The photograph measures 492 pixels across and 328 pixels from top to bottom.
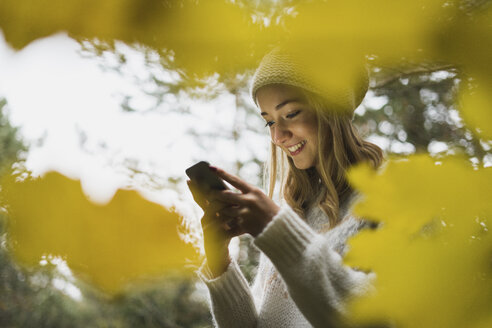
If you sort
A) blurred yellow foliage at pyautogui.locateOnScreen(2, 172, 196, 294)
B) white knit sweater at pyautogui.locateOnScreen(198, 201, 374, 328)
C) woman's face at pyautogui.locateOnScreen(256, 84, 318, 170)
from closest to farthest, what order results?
blurred yellow foliage at pyautogui.locateOnScreen(2, 172, 196, 294), white knit sweater at pyautogui.locateOnScreen(198, 201, 374, 328), woman's face at pyautogui.locateOnScreen(256, 84, 318, 170)

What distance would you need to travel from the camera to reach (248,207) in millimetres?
599

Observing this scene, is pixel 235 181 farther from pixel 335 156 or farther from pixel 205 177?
pixel 335 156

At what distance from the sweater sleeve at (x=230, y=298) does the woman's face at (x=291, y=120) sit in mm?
291

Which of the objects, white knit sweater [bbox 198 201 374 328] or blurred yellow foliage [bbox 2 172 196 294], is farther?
white knit sweater [bbox 198 201 374 328]

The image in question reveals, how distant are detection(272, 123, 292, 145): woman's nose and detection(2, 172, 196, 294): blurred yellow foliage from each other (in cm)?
46

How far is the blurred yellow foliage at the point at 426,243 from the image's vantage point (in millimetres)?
144

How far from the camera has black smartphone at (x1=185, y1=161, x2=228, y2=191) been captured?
2.10ft

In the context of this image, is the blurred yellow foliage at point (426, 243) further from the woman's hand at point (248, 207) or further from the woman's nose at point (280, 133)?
the woman's nose at point (280, 133)

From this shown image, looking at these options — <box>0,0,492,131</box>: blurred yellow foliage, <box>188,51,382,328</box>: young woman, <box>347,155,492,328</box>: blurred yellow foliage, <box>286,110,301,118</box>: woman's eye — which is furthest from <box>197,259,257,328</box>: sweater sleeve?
<box>347,155,492,328</box>: blurred yellow foliage

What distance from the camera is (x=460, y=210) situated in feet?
0.50

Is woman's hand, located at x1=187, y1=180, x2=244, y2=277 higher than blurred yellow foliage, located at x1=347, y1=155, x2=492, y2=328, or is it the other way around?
blurred yellow foliage, located at x1=347, y1=155, x2=492, y2=328

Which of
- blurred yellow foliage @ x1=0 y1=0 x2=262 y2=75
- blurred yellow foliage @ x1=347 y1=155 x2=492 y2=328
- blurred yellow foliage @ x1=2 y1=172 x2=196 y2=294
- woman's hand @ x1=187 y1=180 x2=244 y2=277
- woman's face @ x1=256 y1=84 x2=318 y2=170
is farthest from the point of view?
woman's face @ x1=256 y1=84 x2=318 y2=170

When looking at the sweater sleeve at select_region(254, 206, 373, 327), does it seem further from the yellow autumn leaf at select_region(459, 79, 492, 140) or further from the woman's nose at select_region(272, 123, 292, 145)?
the yellow autumn leaf at select_region(459, 79, 492, 140)

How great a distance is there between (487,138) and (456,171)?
0.04 metres
